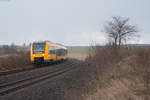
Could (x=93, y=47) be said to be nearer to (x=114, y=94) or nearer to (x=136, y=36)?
(x=114, y=94)

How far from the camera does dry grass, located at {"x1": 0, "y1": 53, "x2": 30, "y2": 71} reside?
17328 mm

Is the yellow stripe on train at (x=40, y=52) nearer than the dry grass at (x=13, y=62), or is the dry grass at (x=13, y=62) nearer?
the dry grass at (x=13, y=62)

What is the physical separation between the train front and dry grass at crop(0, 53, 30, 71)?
7.14 feet

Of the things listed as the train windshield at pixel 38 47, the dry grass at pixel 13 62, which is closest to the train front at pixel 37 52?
the train windshield at pixel 38 47

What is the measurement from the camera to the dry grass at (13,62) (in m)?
17.3

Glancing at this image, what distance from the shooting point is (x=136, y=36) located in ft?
105

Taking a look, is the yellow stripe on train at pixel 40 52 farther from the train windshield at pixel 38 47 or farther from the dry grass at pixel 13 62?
the dry grass at pixel 13 62

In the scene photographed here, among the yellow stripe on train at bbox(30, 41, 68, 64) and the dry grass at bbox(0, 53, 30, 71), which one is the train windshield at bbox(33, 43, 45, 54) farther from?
the dry grass at bbox(0, 53, 30, 71)

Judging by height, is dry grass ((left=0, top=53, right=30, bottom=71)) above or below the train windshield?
below

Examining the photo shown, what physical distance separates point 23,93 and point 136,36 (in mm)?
30069

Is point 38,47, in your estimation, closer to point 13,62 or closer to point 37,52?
point 37,52

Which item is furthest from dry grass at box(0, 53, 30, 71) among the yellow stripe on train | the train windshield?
the train windshield

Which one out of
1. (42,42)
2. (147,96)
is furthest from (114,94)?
(42,42)

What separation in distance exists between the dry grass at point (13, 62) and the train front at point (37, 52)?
2.18 m
